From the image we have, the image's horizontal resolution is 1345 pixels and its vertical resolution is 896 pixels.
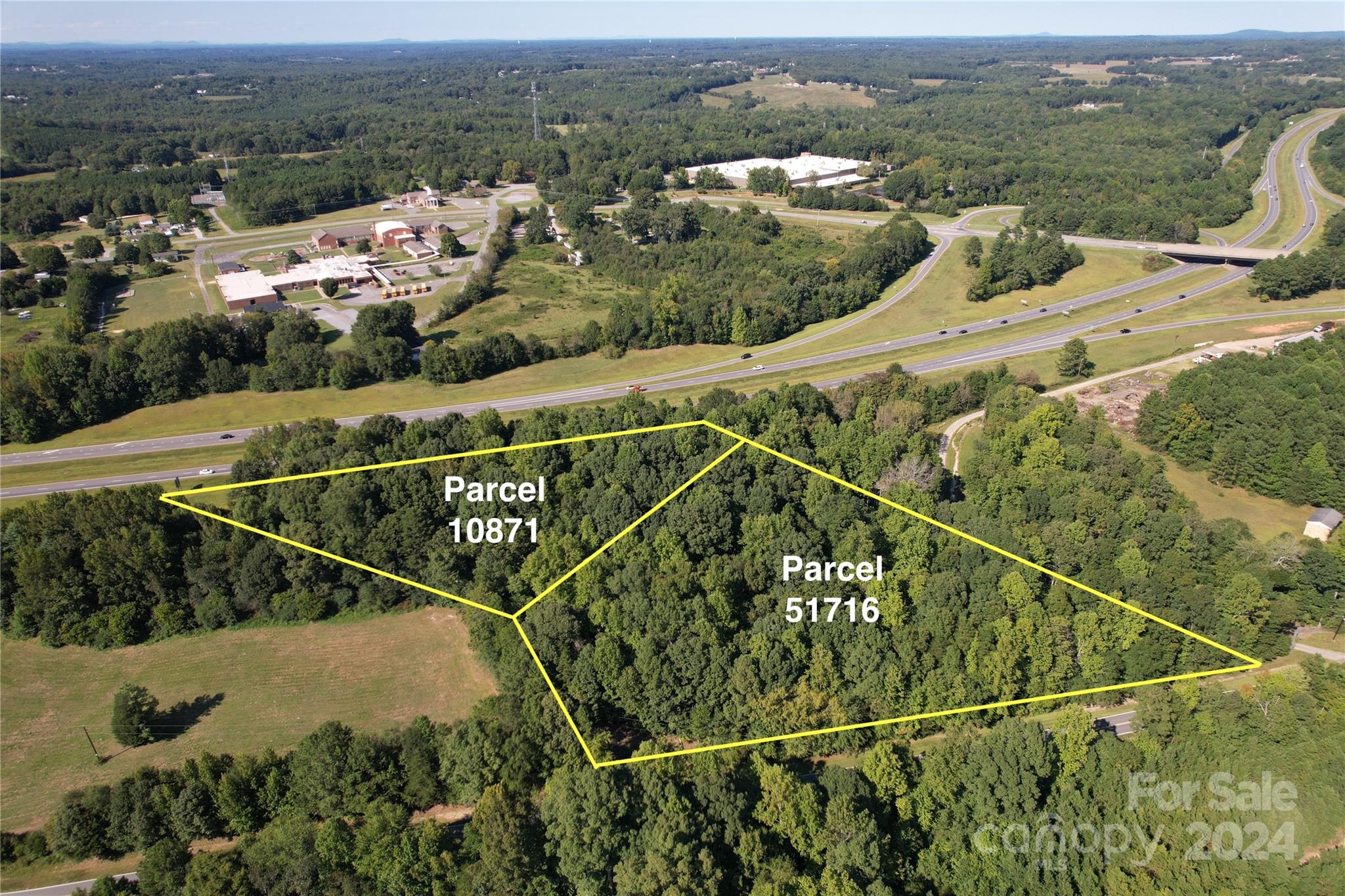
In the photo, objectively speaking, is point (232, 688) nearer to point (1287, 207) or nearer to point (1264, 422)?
point (1264, 422)

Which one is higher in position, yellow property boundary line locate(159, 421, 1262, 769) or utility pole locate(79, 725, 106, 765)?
yellow property boundary line locate(159, 421, 1262, 769)

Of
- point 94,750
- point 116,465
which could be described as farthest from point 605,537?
point 116,465

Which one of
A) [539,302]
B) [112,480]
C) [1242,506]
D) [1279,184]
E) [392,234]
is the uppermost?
[1279,184]

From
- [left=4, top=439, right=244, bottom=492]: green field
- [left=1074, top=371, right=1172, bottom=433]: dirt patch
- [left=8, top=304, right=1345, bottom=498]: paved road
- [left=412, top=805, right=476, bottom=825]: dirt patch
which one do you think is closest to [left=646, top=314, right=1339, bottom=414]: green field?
[left=8, top=304, right=1345, bottom=498]: paved road

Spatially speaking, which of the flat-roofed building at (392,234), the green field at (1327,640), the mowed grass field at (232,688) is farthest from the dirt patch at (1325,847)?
the flat-roofed building at (392,234)

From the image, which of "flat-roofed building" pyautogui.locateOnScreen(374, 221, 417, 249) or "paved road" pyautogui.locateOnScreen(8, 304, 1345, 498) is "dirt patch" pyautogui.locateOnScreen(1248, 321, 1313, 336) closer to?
"paved road" pyautogui.locateOnScreen(8, 304, 1345, 498)

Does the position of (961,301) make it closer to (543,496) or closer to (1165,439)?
(1165,439)
